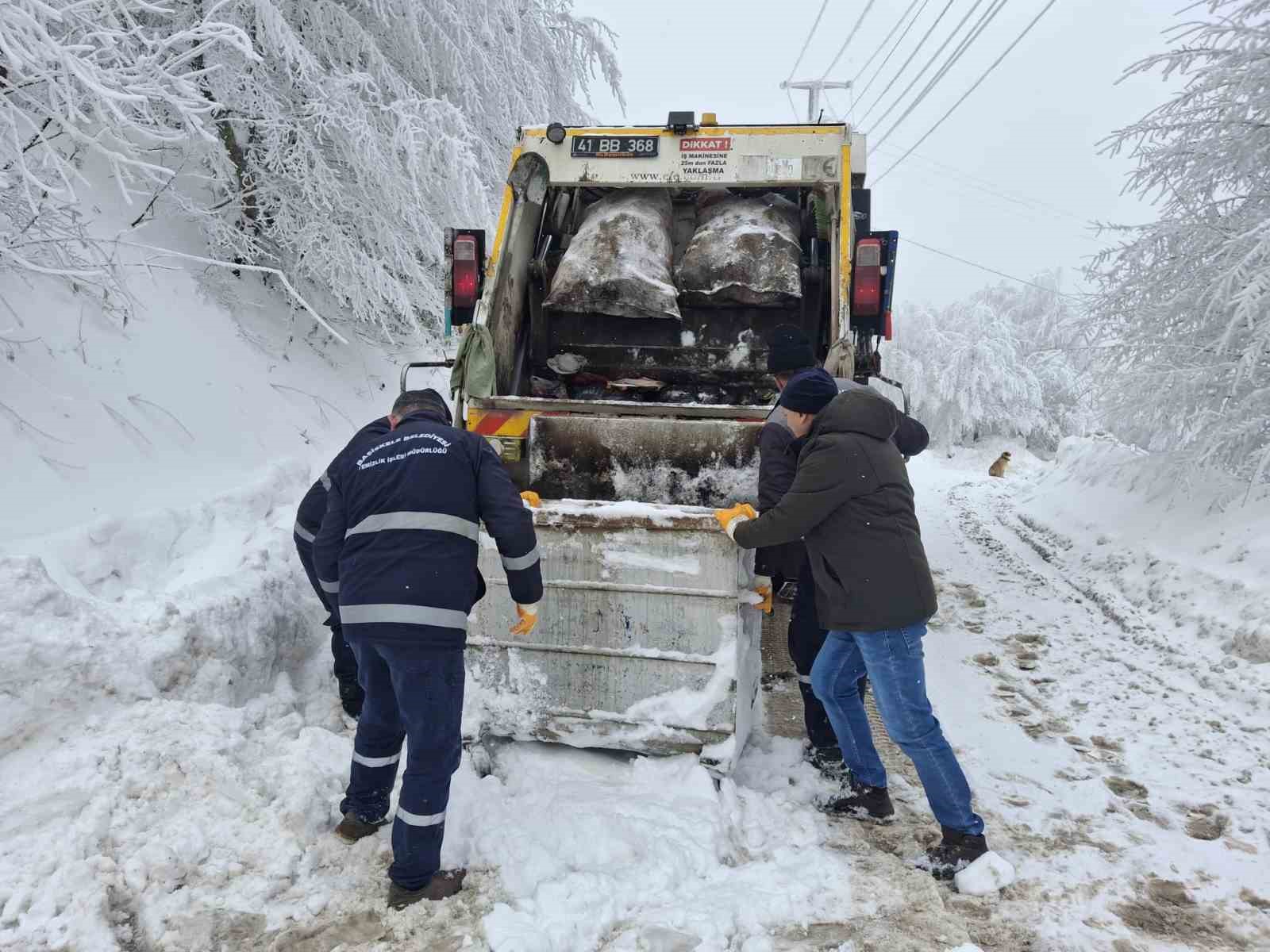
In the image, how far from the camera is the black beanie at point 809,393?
9.41 feet

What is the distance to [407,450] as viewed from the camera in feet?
8.24

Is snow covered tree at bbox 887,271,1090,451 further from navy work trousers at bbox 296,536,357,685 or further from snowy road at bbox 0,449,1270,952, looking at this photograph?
navy work trousers at bbox 296,536,357,685

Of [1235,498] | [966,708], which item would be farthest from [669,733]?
[1235,498]

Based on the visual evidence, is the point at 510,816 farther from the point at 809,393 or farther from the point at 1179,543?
the point at 1179,543

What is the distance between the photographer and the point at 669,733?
3.00 metres

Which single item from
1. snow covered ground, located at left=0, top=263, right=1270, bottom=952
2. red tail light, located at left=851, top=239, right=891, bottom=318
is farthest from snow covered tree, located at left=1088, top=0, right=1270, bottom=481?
red tail light, located at left=851, top=239, right=891, bottom=318

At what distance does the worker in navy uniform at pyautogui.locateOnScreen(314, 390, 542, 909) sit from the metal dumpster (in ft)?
1.22

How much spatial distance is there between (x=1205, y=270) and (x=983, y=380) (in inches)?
972

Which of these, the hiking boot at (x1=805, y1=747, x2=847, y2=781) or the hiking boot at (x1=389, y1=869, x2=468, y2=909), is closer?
the hiking boot at (x1=389, y1=869, x2=468, y2=909)

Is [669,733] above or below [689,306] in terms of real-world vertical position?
below

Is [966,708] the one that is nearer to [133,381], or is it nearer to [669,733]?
[669,733]

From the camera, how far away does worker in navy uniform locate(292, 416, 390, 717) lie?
3240 millimetres

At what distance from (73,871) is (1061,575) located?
6.49 meters

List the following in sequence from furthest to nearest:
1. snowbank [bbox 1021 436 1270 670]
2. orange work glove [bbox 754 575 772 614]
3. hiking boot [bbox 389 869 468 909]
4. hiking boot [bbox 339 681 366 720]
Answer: snowbank [bbox 1021 436 1270 670] → hiking boot [bbox 339 681 366 720] → orange work glove [bbox 754 575 772 614] → hiking boot [bbox 389 869 468 909]
